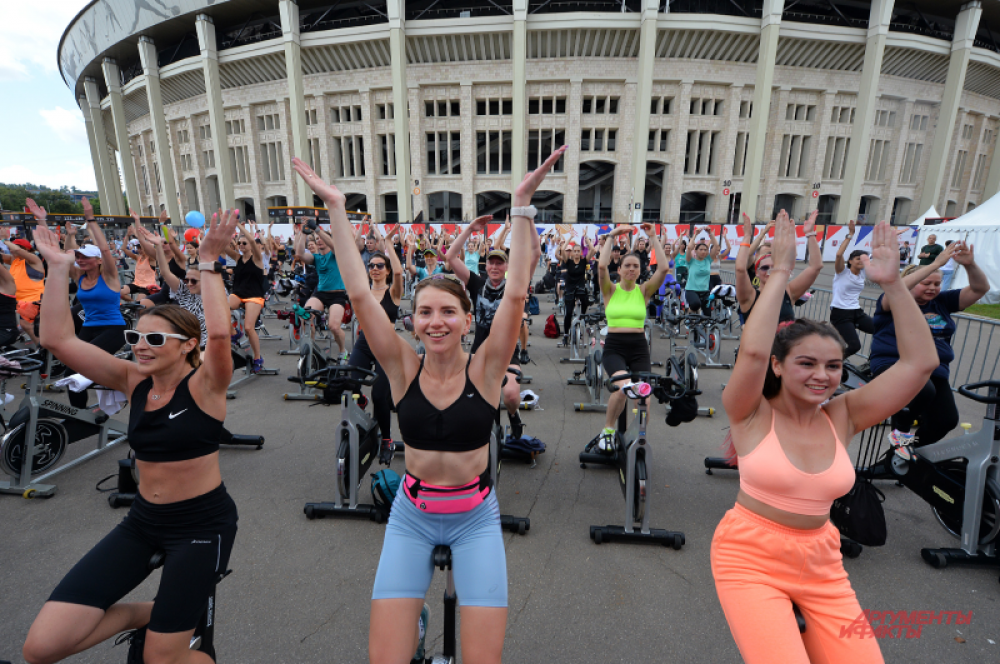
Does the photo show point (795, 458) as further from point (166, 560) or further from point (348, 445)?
point (348, 445)

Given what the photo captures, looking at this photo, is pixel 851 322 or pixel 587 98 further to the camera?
pixel 587 98

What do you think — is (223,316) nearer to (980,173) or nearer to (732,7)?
(732,7)

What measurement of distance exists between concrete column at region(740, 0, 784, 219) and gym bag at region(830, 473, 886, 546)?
35.1m

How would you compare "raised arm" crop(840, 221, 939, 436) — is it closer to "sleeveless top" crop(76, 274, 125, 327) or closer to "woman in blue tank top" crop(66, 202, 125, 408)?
"woman in blue tank top" crop(66, 202, 125, 408)

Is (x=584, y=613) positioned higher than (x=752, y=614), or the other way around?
(x=752, y=614)

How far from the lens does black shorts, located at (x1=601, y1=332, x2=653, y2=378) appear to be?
15.5ft

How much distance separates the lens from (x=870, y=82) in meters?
32.3

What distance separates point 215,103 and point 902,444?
47.6 m

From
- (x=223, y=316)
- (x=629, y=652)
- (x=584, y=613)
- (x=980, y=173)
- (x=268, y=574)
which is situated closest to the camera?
(x=223, y=316)

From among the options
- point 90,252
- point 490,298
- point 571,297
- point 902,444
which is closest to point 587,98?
point 571,297

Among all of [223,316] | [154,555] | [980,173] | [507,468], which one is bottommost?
[507,468]

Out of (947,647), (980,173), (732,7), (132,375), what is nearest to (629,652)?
(947,647)

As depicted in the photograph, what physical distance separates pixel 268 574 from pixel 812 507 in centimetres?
336

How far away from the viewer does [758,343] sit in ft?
6.01
